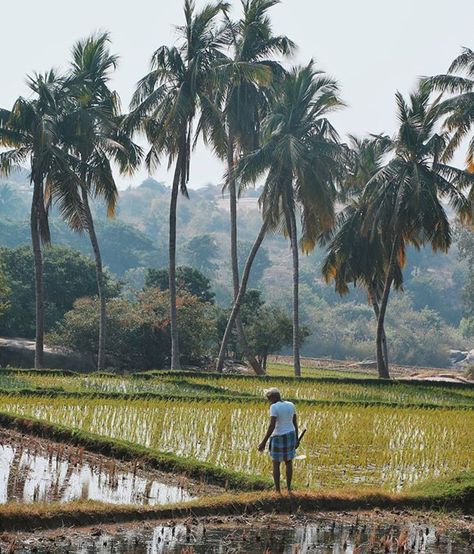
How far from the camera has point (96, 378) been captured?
24.7 metres

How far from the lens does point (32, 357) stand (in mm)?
33469

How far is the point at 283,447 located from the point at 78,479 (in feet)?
7.79

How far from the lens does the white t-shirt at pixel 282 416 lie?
10875 mm

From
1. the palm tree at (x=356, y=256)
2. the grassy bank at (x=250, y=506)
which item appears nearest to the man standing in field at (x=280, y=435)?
the grassy bank at (x=250, y=506)

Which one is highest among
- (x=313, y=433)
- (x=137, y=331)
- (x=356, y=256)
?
(x=356, y=256)

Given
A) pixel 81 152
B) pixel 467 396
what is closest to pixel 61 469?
pixel 467 396

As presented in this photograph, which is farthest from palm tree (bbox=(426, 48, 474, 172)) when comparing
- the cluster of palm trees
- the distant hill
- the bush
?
the distant hill

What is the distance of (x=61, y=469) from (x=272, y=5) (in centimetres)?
2285

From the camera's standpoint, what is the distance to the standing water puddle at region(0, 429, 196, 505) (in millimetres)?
10695

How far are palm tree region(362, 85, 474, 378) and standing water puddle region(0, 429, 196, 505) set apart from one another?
699 inches

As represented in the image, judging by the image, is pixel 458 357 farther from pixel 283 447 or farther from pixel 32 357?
pixel 283 447

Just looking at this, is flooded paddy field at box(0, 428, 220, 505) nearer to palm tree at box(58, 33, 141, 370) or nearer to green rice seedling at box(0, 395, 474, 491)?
green rice seedling at box(0, 395, 474, 491)

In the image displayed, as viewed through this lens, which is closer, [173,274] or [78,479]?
[78,479]

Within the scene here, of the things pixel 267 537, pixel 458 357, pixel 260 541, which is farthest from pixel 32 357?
pixel 458 357
